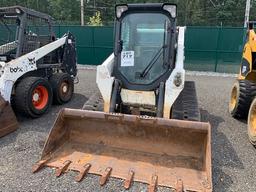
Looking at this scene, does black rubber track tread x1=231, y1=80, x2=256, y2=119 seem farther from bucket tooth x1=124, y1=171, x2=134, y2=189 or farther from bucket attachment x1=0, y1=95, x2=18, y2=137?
bucket attachment x1=0, y1=95, x2=18, y2=137

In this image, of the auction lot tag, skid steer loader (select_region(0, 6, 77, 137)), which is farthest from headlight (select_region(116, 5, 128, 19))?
skid steer loader (select_region(0, 6, 77, 137))

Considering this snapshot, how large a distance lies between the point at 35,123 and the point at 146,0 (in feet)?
120

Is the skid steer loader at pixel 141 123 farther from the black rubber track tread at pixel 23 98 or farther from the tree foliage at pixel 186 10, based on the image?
the tree foliage at pixel 186 10

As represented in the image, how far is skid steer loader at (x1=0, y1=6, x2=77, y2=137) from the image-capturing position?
5.38m

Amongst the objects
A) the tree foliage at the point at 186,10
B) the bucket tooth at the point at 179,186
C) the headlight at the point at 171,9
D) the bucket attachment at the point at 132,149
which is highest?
the tree foliage at the point at 186,10

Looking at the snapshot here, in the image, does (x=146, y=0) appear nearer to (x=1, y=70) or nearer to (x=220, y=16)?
(x=220, y=16)

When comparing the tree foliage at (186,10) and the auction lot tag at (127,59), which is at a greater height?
the tree foliage at (186,10)

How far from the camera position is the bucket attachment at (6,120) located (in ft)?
16.1

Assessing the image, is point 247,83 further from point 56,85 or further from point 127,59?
point 56,85

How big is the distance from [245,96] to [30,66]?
4406mm

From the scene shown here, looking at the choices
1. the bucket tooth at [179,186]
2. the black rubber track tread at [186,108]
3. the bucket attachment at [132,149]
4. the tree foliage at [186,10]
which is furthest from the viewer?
the tree foliage at [186,10]

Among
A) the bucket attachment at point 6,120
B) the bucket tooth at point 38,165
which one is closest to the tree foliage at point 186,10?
the bucket attachment at point 6,120

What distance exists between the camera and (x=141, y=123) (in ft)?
12.8

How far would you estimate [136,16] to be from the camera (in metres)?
4.89
